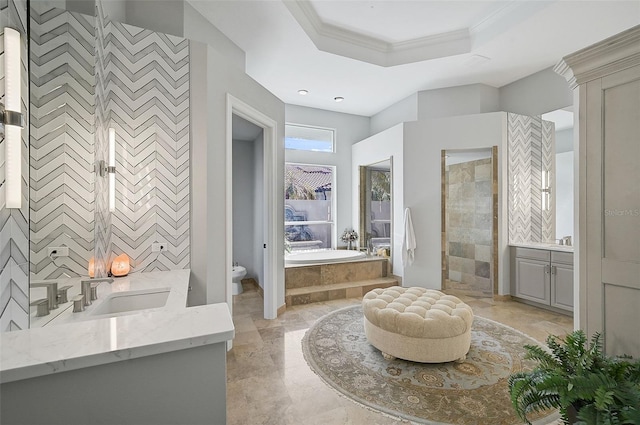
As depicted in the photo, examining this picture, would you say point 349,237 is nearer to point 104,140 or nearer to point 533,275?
point 533,275

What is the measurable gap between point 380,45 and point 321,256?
3.24 meters

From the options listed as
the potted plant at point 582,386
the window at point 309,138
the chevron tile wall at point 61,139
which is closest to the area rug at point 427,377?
the potted plant at point 582,386

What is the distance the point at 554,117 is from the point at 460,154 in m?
1.29

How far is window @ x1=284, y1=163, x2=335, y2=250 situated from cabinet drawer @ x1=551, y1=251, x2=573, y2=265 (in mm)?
3420

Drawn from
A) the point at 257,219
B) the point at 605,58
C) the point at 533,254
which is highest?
the point at 605,58

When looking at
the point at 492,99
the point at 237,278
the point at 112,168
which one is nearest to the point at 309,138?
the point at 237,278

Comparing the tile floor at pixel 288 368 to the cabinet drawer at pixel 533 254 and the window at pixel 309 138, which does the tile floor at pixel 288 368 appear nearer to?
the cabinet drawer at pixel 533 254

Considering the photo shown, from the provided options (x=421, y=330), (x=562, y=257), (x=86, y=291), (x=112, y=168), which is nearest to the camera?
Result: (x=86, y=291)

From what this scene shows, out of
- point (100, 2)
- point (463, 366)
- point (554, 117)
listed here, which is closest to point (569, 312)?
point (463, 366)

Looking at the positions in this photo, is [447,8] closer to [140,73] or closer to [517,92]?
[517,92]

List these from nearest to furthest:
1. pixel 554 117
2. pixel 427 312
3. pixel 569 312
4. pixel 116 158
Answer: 1. pixel 116 158
2. pixel 427 312
3. pixel 569 312
4. pixel 554 117

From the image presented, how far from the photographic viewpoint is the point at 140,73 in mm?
2340

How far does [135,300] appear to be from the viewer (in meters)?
1.85

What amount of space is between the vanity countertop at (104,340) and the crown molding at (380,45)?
131 inches
